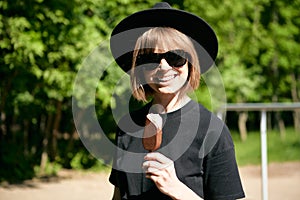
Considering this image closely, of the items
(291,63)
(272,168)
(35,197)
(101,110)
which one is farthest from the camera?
(291,63)

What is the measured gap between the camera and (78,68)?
7230 millimetres

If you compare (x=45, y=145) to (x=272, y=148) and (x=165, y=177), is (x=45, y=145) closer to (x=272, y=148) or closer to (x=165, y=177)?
(x=272, y=148)

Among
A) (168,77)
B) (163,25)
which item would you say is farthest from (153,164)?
(163,25)

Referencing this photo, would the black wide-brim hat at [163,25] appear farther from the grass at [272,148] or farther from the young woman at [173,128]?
the grass at [272,148]

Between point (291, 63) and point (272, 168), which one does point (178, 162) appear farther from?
point (291, 63)

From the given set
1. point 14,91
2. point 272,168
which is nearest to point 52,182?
point 14,91

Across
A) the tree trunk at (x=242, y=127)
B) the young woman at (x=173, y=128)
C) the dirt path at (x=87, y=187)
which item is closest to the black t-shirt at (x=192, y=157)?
the young woman at (x=173, y=128)

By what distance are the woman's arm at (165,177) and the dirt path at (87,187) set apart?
563 cm

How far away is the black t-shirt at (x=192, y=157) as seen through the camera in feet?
4.77

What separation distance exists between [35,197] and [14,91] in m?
2.45

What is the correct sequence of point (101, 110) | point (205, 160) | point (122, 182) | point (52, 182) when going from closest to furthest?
point (205, 160), point (122, 182), point (101, 110), point (52, 182)

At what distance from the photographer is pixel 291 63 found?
13234 millimetres

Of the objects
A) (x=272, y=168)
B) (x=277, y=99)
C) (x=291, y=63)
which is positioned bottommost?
(x=272, y=168)

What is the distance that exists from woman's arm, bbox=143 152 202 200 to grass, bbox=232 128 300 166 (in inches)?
374
